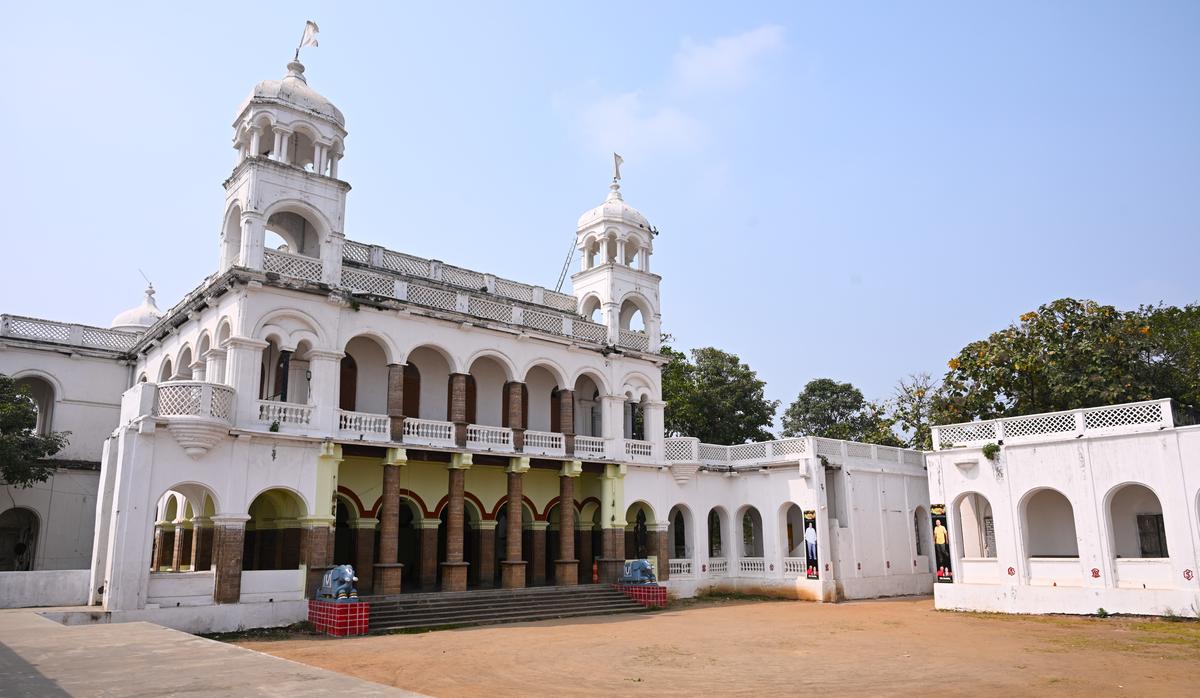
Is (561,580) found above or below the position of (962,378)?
below

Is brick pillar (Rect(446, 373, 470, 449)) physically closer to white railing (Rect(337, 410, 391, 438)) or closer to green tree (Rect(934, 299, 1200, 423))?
white railing (Rect(337, 410, 391, 438))

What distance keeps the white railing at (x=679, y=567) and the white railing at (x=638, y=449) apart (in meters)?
3.39

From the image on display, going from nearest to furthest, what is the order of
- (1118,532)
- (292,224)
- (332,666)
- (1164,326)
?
(332,666) → (1118,532) → (292,224) → (1164,326)

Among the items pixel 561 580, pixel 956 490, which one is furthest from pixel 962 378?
pixel 561 580

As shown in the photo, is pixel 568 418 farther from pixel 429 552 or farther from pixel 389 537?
pixel 389 537

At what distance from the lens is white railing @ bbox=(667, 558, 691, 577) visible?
26.2m

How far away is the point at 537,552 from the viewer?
79.3 ft

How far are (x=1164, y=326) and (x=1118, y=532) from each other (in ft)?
43.8

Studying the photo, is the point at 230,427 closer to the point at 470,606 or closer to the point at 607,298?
the point at 470,606

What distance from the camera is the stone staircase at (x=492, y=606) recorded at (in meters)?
18.8

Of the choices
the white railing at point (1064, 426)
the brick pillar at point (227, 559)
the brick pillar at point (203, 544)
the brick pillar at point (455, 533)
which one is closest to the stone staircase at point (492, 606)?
the brick pillar at point (455, 533)

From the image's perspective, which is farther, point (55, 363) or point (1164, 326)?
point (1164, 326)

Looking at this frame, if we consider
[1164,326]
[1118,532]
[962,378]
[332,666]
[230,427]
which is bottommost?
[332,666]

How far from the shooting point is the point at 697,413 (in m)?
36.5
